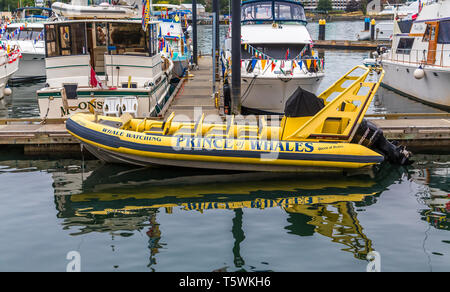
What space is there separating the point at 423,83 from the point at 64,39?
544 inches

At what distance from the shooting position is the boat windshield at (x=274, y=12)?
1792 centimetres

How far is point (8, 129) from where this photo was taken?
40.3ft

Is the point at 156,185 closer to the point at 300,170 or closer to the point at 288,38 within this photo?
the point at 300,170

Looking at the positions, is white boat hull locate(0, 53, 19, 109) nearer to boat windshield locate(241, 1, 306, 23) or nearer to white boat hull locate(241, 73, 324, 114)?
boat windshield locate(241, 1, 306, 23)

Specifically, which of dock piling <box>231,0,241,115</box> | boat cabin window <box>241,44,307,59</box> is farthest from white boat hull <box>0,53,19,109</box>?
dock piling <box>231,0,241,115</box>

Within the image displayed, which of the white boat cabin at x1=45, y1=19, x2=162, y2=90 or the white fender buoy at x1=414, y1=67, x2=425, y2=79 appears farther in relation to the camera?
the white fender buoy at x1=414, y1=67, x2=425, y2=79

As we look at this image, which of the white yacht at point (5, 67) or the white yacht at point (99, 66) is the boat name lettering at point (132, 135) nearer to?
the white yacht at point (99, 66)

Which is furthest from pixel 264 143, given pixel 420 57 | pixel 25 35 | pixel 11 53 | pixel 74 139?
pixel 25 35

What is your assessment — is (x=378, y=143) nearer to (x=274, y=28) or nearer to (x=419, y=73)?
(x=274, y=28)

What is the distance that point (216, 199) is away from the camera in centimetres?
943

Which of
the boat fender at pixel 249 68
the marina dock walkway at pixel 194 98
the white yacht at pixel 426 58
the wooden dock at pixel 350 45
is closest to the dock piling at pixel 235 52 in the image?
the marina dock walkway at pixel 194 98

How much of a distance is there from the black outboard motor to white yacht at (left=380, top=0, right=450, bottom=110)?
7871 millimetres

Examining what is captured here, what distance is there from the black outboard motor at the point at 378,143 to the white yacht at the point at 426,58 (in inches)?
310

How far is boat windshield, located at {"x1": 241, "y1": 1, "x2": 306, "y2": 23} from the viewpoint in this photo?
1792 centimetres
